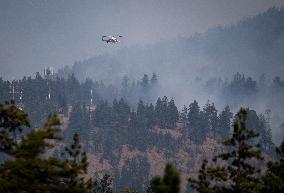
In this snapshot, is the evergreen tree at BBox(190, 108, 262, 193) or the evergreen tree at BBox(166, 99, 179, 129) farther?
the evergreen tree at BBox(166, 99, 179, 129)

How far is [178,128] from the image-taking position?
175625mm

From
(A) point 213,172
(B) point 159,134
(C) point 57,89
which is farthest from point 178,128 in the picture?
(A) point 213,172

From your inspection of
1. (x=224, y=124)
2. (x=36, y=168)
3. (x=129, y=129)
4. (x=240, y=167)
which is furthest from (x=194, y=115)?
(x=36, y=168)

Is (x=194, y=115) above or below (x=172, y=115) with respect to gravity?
below

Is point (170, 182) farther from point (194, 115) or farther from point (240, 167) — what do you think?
point (194, 115)

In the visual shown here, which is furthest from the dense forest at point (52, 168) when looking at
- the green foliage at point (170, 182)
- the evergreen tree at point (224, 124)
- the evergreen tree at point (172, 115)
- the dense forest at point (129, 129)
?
the evergreen tree at point (224, 124)

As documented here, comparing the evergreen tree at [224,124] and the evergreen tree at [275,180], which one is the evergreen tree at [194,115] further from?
the evergreen tree at [275,180]

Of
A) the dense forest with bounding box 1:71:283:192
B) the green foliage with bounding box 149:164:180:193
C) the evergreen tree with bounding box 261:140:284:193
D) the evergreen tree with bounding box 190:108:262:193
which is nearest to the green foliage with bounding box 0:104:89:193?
the green foliage with bounding box 149:164:180:193

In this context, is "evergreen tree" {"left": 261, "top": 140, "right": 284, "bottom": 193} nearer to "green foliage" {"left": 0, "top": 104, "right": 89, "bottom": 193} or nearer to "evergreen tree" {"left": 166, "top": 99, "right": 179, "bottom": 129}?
"green foliage" {"left": 0, "top": 104, "right": 89, "bottom": 193}

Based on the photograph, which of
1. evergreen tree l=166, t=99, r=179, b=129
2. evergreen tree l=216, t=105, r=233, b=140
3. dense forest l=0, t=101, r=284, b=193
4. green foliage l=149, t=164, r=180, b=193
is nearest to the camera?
green foliage l=149, t=164, r=180, b=193

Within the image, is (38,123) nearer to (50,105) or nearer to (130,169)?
(50,105)

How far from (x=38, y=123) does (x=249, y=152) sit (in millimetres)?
150533

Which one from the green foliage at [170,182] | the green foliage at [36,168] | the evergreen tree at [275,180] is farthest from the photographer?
the evergreen tree at [275,180]

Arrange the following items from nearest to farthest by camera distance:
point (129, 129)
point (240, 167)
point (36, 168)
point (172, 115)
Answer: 1. point (36, 168)
2. point (240, 167)
3. point (129, 129)
4. point (172, 115)
